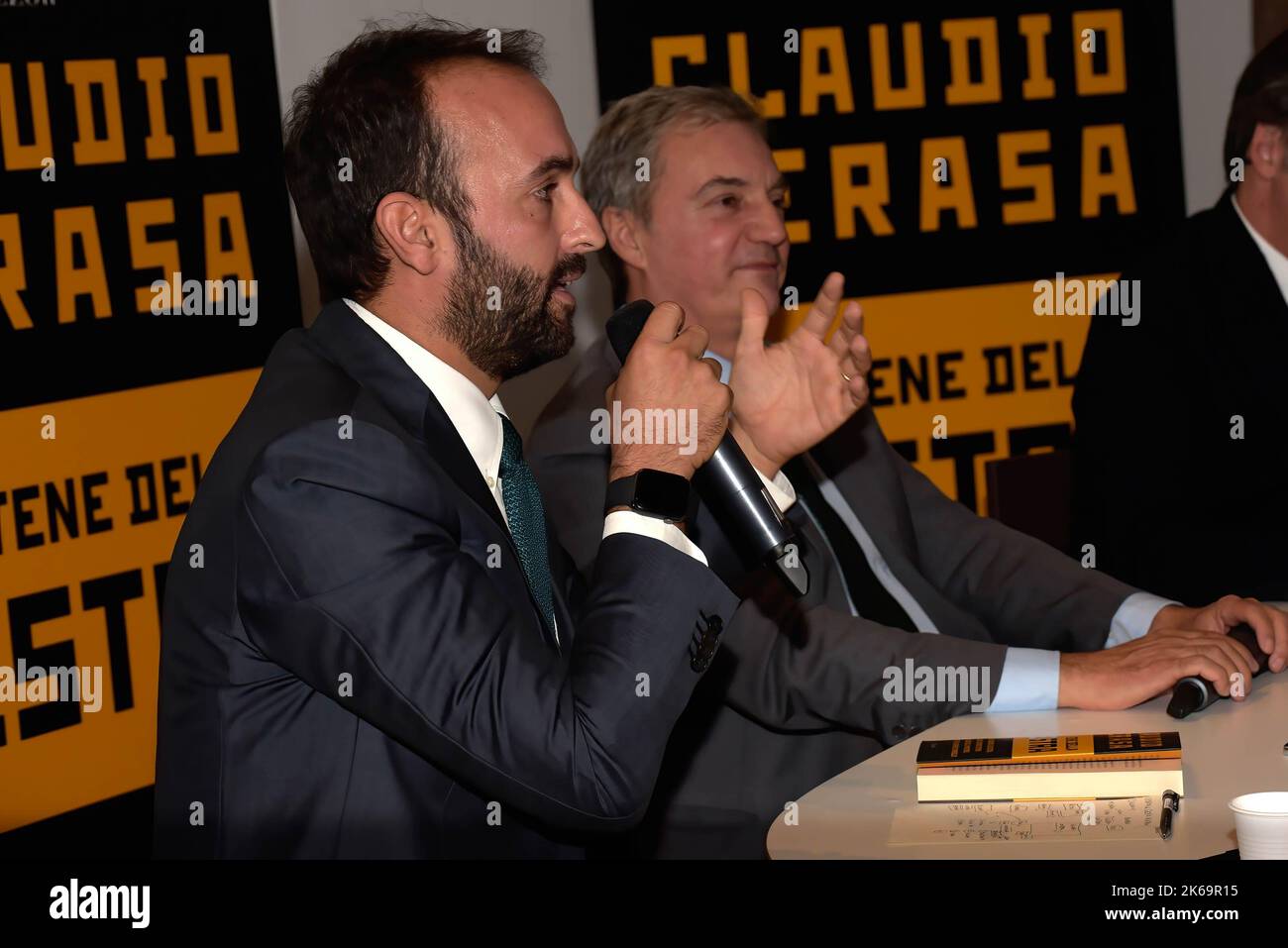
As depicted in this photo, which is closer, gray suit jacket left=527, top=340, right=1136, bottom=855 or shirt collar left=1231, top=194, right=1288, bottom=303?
gray suit jacket left=527, top=340, right=1136, bottom=855

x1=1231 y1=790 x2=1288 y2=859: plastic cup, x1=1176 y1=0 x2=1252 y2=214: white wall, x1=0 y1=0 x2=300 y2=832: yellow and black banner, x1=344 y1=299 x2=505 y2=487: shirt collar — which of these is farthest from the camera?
x1=1176 y1=0 x2=1252 y2=214: white wall

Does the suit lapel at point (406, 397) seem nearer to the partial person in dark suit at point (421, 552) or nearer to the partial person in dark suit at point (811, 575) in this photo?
the partial person in dark suit at point (421, 552)

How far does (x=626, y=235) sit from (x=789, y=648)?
879 mm

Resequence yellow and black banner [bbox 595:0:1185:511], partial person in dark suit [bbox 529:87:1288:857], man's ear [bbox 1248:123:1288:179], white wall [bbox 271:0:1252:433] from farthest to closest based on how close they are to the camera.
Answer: yellow and black banner [bbox 595:0:1185:511] → white wall [bbox 271:0:1252:433] → man's ear [bbox 1248:123:1288:179] → partial person in dark suit [bbox 529:87:1288:857]

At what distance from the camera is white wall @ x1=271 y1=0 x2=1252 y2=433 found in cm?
329

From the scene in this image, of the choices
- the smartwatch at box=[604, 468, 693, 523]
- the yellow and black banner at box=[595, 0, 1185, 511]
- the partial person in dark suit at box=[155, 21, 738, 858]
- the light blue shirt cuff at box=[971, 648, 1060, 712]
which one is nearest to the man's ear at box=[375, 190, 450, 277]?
the partial person in dark suit at box=[155, 21, 738, 858]

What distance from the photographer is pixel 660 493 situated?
56.2 inches

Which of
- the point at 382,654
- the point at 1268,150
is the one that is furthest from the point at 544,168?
the point at 1268,150

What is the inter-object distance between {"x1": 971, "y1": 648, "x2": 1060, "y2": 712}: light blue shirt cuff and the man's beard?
725 mm

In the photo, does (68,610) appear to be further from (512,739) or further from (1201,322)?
(1201,322)

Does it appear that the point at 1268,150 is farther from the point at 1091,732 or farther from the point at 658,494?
the point at 658,494

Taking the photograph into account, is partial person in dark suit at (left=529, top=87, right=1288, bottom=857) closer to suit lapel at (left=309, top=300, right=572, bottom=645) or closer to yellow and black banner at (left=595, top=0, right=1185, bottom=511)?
suit lapel at (left=309, top=300, right=572, bottom=645)

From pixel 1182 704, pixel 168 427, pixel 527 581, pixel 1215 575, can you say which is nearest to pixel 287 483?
pixel 527 581

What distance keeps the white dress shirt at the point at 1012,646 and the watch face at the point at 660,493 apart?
358mm
